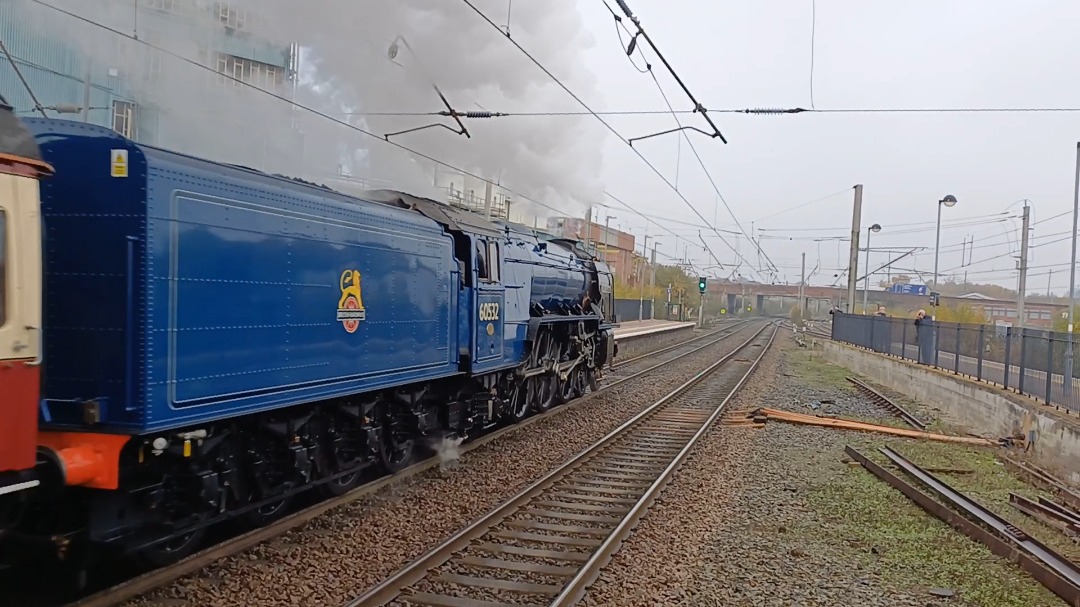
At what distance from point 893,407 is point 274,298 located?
16.3 meters

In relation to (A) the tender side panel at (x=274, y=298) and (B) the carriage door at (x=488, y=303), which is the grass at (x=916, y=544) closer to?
(B) the carriage door at (x=488, y=303)

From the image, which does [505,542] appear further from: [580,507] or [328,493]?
[328,493]

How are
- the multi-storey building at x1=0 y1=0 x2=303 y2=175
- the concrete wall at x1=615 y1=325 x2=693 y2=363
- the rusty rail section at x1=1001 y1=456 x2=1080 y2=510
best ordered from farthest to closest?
the concrete wall at x1=615 y1=325 x2=693 y2=363
the rusty rail section at x1=1001 y1=456 x2=1080 y2=510
the multi-storey building at x1=0 y1=0 x2=303 y2=175

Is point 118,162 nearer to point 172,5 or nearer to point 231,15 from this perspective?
point 231,15

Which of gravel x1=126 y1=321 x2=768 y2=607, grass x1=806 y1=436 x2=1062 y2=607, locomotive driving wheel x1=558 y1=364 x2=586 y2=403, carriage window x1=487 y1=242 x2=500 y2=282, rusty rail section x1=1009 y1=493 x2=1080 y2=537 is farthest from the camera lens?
locomotive driving wheel x1=558 y1=364 x2=586 y2=403

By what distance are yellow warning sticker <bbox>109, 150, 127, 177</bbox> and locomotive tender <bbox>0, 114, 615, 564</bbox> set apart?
0.04 feet

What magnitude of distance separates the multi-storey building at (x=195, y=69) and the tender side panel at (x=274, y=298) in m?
3.55

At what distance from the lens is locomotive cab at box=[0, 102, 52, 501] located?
4469mm

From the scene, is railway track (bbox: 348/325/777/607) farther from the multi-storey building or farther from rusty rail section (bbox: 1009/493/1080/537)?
the multi-storey building

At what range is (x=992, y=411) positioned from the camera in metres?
15.9

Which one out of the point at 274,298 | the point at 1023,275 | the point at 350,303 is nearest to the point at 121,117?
the point at 350,303

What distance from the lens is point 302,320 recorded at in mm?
7074

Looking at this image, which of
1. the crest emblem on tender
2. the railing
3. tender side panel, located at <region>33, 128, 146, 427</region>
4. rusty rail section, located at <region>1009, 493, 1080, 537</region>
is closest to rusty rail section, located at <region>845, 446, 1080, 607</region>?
rusty rail section, located at <region>1009, 493, 1080, 537</region>

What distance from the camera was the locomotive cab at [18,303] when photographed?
4469 millimetres
